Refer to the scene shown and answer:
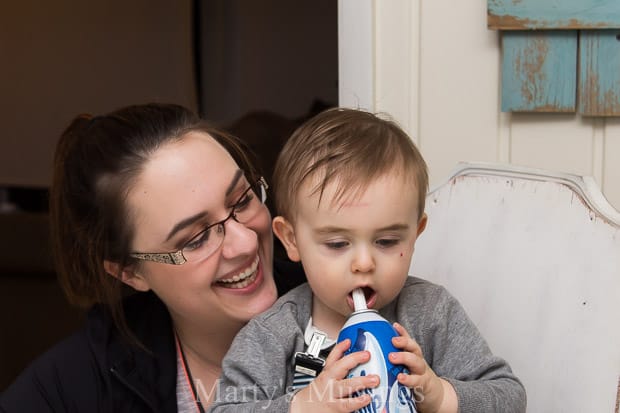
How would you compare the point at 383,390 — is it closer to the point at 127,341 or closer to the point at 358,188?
the point at 358,188

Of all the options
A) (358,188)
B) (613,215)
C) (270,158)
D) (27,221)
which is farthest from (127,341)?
(27,221)

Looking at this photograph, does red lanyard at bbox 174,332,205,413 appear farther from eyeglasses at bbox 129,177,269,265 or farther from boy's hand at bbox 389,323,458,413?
boy's hand at bbox 389,323,458,413

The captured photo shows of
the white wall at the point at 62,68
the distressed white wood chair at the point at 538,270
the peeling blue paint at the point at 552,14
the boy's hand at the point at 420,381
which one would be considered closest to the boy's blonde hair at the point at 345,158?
the boy's hand at the point at 420,381

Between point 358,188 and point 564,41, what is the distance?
92cm

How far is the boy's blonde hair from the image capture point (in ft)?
4.70

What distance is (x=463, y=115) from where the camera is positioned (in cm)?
226

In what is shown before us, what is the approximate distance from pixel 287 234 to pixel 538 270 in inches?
20.9

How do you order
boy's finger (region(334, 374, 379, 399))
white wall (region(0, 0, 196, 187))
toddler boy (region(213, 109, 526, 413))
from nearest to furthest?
A: boy's finger (region(334, 374, 379, 399)) → toddler boy (region(213, 109, 526, 413)) → white wall (region(0, 0, 196, 187))

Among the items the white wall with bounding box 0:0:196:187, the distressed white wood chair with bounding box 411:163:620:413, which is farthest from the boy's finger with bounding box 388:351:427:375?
the white wall with bounding box 0:0:196:187

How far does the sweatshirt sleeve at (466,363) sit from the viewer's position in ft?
4.73

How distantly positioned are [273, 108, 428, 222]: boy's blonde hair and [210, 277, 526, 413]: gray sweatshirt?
0.18 m

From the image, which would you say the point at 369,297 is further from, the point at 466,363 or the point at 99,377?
the point at 99,377

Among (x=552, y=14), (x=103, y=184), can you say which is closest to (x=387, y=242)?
(x=103, y=184)

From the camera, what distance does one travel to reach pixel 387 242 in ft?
4.76
